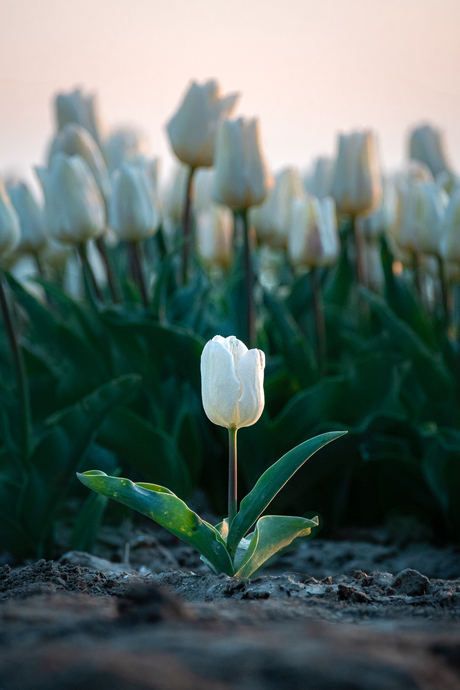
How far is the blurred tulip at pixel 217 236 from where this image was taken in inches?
114

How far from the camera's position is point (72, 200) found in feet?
6.86

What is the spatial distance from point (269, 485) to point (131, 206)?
1382 millimetres

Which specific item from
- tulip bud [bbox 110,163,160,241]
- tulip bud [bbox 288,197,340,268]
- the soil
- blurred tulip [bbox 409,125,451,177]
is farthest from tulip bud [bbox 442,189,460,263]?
blurred tulip [bbox 409,125,451,177]

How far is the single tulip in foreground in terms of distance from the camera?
1.02 meters

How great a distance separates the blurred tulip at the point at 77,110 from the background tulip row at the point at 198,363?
1.45ft

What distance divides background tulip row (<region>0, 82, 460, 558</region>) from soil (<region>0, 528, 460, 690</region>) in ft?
2.23

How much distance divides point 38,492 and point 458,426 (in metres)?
1.34

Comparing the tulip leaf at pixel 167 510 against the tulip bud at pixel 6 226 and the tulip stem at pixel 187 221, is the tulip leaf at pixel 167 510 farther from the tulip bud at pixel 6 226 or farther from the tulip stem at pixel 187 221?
the tulip stem at pixel 187 221

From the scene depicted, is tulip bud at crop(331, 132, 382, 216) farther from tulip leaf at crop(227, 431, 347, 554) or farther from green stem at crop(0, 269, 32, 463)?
tulip leaf at crop(227, 431, 347, 554)

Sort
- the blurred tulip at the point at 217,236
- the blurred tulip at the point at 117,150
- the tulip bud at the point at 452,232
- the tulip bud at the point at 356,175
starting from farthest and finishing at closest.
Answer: the blurred tulip at the point at 117,150 < the blurred tulip at the point at 217,236 < the tulip bud at the point at 356,175 < the tulip bud at the point at 452,232

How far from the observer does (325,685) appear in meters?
0.55

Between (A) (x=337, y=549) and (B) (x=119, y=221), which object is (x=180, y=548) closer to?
(A) (x=337, y=549)

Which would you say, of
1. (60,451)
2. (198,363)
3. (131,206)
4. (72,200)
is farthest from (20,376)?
(131,206)

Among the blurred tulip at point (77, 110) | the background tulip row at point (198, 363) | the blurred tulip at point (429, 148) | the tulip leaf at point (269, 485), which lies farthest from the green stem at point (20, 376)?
the blurred tulip at point (429, 148)
